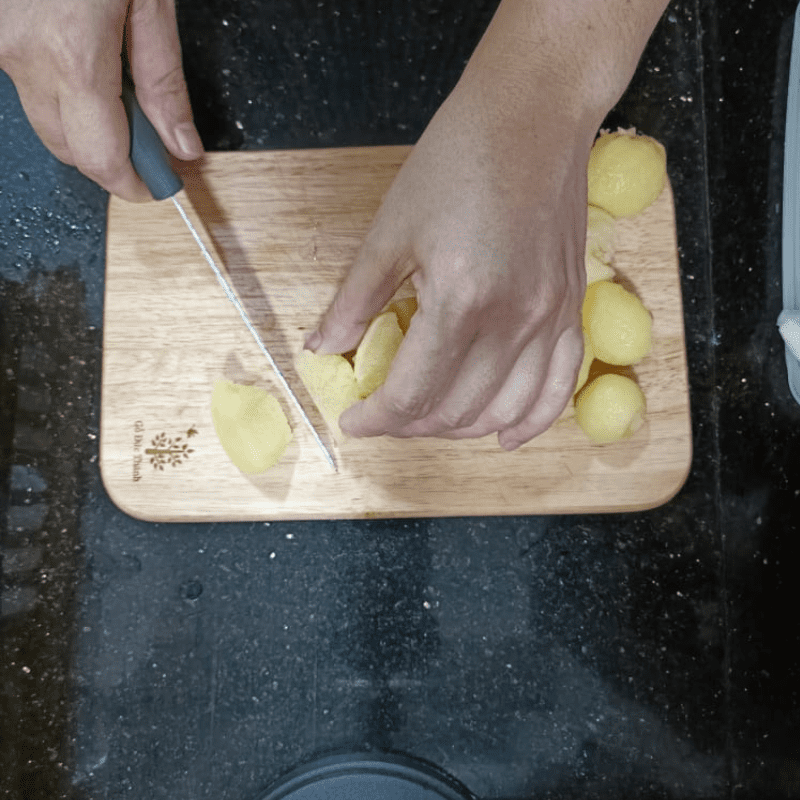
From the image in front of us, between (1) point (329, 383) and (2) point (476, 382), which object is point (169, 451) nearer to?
(1) point (329, 383)

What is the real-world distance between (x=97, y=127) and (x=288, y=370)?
30 cm

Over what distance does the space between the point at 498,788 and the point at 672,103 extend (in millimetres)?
808

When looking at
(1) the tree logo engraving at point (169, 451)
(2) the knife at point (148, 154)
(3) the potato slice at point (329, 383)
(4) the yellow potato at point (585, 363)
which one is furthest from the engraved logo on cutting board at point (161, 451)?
(4) the yellow potato at point (585, 363)

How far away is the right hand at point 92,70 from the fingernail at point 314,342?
8.4 inches

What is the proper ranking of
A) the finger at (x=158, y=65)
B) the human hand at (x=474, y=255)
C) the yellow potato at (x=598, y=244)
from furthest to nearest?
the yellow potato at (x=598, y=244), the finger at (x=158, y=65), the human hand at (x=474, y=255)

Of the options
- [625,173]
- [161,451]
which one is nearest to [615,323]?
[625,173]

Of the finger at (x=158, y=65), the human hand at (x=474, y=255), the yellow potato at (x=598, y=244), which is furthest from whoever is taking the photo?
the yellow potato at (x=598, y=244)

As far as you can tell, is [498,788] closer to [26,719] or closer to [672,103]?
[26,719]

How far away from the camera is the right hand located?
2.09ft

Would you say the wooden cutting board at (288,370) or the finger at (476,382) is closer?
the finger at (476,382)

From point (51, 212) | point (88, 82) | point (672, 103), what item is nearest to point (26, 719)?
point (51, 212)

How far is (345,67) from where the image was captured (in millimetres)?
909

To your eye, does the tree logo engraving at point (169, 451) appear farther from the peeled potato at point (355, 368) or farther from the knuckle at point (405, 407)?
the knuckle at point (405, 407)

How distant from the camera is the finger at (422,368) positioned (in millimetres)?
595
